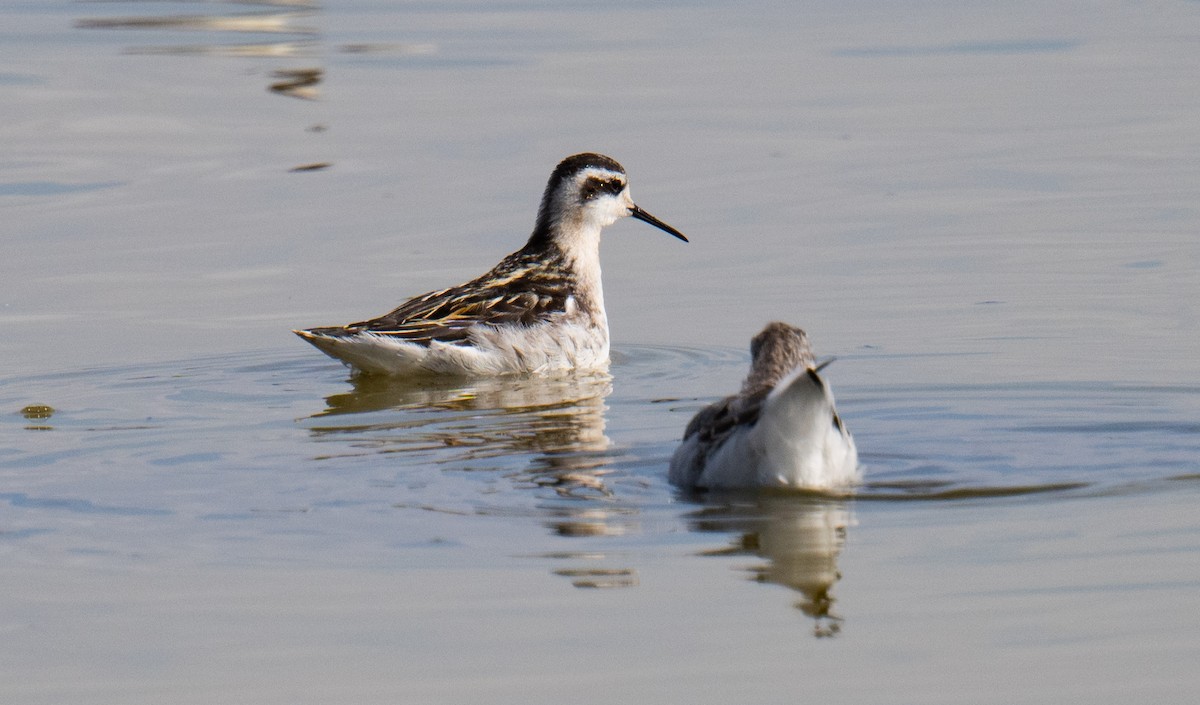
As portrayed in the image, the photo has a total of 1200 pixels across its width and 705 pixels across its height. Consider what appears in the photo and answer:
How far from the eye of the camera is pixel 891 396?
11.3m

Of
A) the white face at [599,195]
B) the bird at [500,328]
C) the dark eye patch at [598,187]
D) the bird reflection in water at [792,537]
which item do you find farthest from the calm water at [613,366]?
the dark eye patch at [598,187]

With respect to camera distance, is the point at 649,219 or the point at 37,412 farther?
the point at 649,219

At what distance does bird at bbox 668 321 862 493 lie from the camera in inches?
337

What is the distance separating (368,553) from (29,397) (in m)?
4.42

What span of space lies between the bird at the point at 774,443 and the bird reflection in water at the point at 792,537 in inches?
3.9

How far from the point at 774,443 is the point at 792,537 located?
0.54 meters

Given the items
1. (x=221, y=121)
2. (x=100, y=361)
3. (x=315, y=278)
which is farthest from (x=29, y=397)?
(x=221, y=121)

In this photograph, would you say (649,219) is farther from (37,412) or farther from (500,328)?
(37,412)

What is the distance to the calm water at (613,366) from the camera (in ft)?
23.3

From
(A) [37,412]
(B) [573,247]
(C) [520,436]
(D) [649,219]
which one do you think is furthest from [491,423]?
(D) [649,219]

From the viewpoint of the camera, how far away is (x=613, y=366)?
13.4 metres

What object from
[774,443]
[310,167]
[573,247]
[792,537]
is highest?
[310,167]

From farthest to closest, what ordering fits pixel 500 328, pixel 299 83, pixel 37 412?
1. pixel 299 83
2. pixel 500 328
3. pixel 37 412

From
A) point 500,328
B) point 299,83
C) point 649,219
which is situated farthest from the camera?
point 299,83
